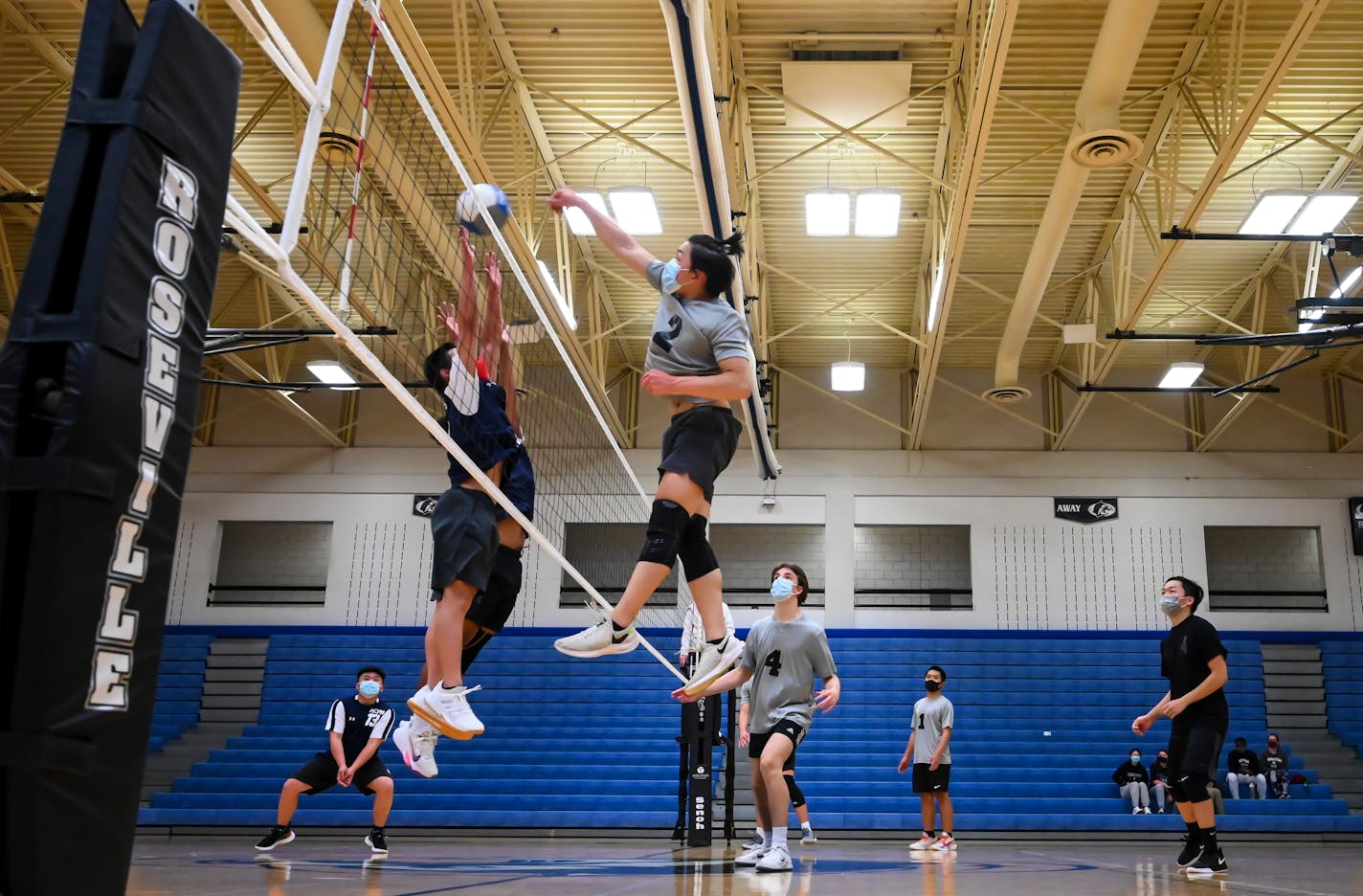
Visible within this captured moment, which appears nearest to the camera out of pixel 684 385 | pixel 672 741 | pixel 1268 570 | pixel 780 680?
pixel 684 385

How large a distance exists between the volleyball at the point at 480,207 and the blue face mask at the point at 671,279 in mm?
730

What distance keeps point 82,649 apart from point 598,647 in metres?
2.79

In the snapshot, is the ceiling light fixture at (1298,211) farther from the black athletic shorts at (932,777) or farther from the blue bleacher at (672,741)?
the blue bleacher at (672,741)

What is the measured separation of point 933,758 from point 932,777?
0.61 feet

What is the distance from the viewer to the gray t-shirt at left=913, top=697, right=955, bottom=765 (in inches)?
413

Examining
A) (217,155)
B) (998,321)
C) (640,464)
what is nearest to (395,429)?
(640,464)

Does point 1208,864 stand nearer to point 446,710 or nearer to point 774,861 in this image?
point 774,861

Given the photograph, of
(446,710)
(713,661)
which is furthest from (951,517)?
(446,710)

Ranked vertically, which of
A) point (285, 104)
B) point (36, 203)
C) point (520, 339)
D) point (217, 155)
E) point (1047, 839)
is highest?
point (285, 104)

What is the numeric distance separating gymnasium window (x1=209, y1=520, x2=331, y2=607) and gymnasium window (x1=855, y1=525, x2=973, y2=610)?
10722mm

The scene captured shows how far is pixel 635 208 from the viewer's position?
43.0ft

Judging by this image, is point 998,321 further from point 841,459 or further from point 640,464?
point 640,464

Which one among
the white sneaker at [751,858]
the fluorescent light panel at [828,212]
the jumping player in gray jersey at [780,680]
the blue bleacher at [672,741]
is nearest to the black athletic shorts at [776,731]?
the jumping player in gray jersey at [780,680]

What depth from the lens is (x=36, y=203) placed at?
12859mm
